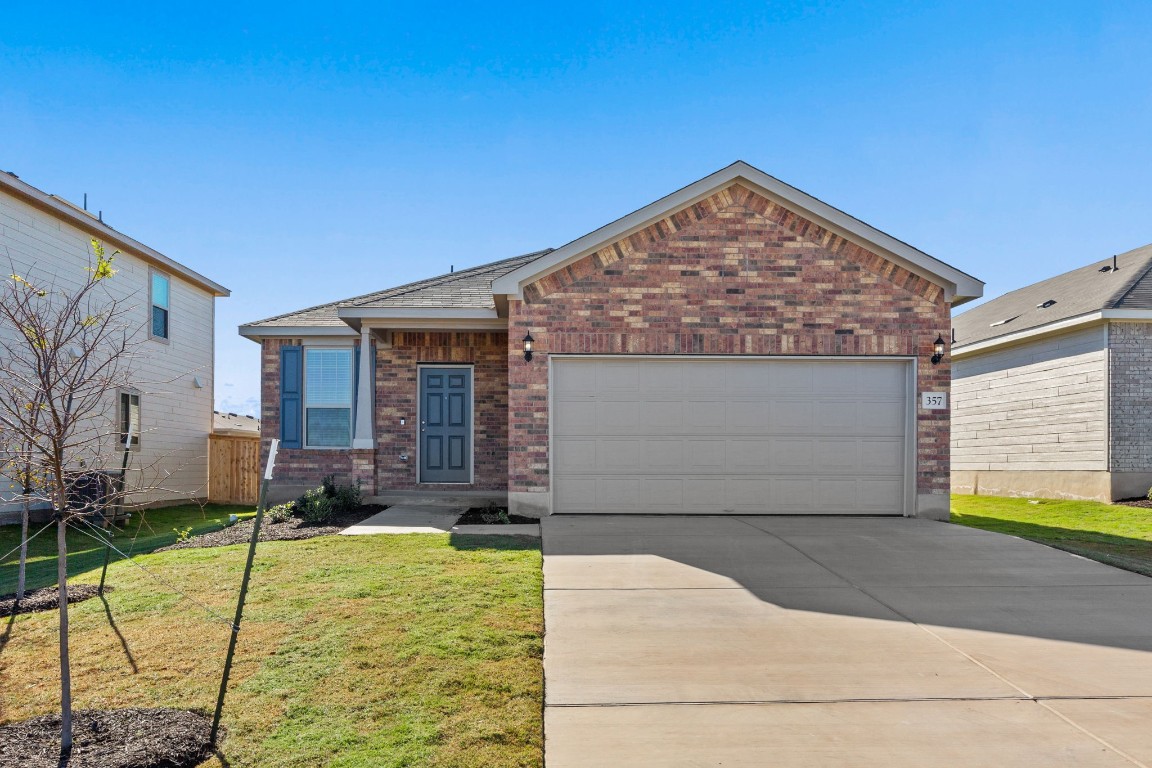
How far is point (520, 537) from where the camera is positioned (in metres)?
8.41

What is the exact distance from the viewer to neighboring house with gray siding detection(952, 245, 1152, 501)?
13.7 meters

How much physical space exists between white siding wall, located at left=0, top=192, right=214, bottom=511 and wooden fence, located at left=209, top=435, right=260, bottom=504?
0.60m

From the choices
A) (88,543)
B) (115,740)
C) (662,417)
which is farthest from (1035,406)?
(88,543)

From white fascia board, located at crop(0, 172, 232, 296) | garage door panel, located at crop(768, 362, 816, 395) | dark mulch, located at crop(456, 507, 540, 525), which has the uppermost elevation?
white fascia board, located at crop(0, 172, 232, 296)

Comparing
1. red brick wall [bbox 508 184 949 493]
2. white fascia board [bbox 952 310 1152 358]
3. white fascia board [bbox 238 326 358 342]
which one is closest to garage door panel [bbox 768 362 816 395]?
red brick wall [bbox 508 184 949 493]

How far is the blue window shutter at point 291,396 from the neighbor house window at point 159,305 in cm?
519

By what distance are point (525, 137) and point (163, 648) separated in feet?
39.7

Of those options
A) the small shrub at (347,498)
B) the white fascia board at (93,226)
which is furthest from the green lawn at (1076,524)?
the white fascia board at (93,226)

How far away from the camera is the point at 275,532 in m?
8.98

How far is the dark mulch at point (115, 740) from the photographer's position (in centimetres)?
319

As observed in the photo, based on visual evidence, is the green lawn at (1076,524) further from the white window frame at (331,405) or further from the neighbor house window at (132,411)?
the neighbor house window at (132,411)

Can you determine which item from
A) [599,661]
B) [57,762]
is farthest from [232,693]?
[599,661]

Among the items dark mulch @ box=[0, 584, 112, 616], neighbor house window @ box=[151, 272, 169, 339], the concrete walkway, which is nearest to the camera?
dark mulch @ box=[0, 584, 112, 616]

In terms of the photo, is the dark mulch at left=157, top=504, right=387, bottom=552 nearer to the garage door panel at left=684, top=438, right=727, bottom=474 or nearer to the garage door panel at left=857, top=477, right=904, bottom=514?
the garage door panel at left=684, top=438, right=727, bottom=474
